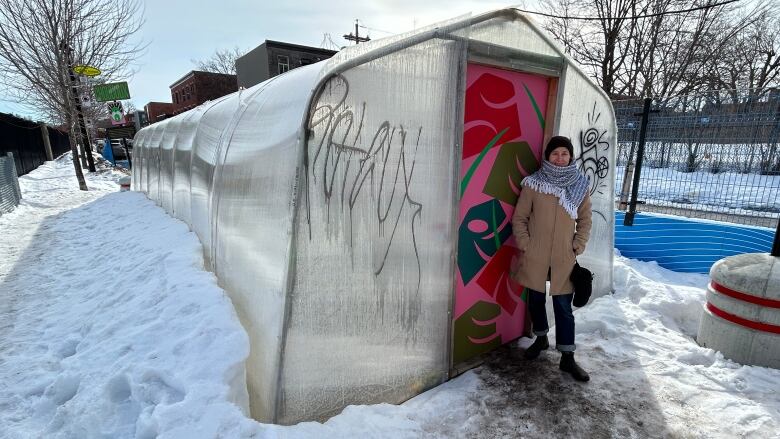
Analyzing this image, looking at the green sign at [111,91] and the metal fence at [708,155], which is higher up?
the green sign at [111,91]

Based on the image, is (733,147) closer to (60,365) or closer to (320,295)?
(320,295)

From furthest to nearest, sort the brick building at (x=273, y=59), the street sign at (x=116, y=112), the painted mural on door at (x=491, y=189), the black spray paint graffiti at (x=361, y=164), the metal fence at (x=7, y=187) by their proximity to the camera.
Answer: the brick building at (x=273, y=59), the street sign at (x=116, y=112), the metal fence at (x=7, y=187), the painted mural on door at (x=491, y=189), the black spray paint graffiti at (x=361, y=164)

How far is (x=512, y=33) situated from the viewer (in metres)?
3.11

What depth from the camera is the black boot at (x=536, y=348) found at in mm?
3494

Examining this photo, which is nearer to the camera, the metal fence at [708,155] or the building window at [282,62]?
the metal fence at [708,155]

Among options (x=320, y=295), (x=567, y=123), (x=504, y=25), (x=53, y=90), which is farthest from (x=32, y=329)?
(x=53, y=90)

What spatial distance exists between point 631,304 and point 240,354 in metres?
4.12

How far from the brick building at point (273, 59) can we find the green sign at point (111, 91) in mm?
14312

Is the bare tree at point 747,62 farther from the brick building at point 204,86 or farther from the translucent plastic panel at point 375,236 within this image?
the brick building at point 204,86

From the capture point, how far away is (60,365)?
125 inches

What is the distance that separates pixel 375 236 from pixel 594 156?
294 centimetres

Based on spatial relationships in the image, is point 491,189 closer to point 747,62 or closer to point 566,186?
point 566,186

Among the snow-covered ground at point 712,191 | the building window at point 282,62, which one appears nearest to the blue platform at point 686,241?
the snow-covered ground at point 712,191

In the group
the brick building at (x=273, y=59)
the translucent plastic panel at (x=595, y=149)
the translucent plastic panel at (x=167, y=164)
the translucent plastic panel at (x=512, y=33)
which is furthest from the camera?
the brick building at (x=273, y=59)
